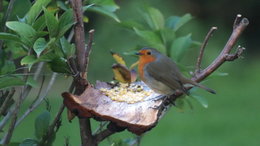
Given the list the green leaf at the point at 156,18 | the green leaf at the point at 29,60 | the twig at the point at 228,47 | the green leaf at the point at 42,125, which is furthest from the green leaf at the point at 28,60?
the green leaf at the point at 156,18

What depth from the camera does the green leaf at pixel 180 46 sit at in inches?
127

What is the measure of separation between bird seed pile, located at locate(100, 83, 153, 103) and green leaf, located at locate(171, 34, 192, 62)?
0.42 metres

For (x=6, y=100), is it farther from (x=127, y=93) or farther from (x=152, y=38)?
(x=152, y=38)

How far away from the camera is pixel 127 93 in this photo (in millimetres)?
2607

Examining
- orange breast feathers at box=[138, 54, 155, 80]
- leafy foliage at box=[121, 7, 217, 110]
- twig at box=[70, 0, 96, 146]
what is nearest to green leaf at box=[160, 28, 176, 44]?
leafy foliage at box=[121, 7, 217, 110]

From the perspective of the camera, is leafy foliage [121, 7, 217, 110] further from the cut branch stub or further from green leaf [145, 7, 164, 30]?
the cut branch stub

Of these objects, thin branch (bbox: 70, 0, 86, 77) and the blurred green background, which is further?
the blurred green background

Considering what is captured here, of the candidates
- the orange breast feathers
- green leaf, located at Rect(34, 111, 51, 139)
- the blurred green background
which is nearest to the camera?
green leaf, located at Rect(34, 111, 51, 139)

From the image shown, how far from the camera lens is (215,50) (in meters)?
8.64

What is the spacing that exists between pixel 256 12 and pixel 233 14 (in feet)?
1.21

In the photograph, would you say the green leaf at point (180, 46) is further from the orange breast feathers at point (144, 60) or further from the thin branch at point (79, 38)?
the thin branch at point (79, 38)

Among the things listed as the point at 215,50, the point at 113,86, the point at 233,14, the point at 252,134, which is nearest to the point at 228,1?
the point at 233,14

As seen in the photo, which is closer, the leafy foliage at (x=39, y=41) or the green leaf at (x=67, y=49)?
the leafy foliage at (x=39, y=41)

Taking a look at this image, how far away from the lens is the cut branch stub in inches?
82.7
